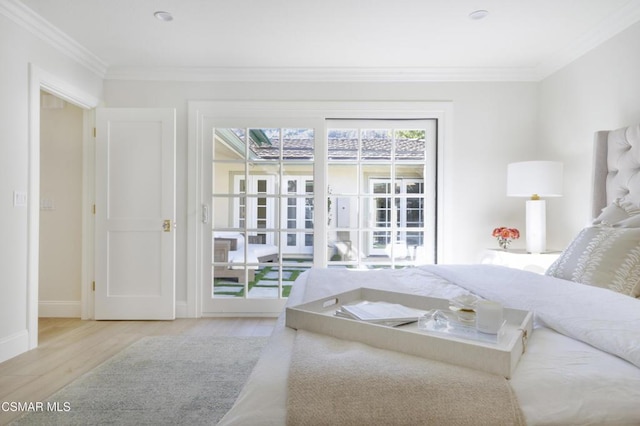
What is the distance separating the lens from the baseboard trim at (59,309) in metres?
3.60

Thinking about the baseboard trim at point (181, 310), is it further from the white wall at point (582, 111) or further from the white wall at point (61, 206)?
the white wall at point (582, 111)

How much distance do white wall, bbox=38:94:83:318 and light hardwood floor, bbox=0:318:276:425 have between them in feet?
1.11

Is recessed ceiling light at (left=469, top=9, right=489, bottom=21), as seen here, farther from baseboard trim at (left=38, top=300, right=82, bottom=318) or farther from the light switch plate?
baseboard trim at (left=38, top=300, right=82, bottom=318)

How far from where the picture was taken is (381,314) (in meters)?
1.11

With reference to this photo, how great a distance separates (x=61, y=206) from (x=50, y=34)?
1.61 meters

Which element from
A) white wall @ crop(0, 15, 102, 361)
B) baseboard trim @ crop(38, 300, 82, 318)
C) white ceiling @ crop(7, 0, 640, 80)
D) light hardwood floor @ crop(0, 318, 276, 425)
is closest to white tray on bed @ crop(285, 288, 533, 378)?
light hardwood floor @ crop(0, 318, 276, 425)

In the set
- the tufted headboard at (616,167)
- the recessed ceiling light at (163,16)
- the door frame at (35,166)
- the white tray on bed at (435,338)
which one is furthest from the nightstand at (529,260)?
the door frame at (35,166)

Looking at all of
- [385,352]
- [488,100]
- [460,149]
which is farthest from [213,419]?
[488,100]

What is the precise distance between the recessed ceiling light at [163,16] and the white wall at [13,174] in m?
0.98

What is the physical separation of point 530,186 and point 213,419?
2.73 metres

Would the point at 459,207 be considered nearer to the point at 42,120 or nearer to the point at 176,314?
the point at 176,314

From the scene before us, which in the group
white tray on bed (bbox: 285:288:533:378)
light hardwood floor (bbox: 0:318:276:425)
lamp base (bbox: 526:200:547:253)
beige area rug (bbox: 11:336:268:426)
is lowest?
light hardwood floor (bbox: 0:318:276:425)

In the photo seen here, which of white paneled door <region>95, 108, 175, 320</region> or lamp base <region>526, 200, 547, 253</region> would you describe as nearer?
lamp base <region>526, 200, 547, 253</region>

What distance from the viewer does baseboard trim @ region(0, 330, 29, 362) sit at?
2463 mm
